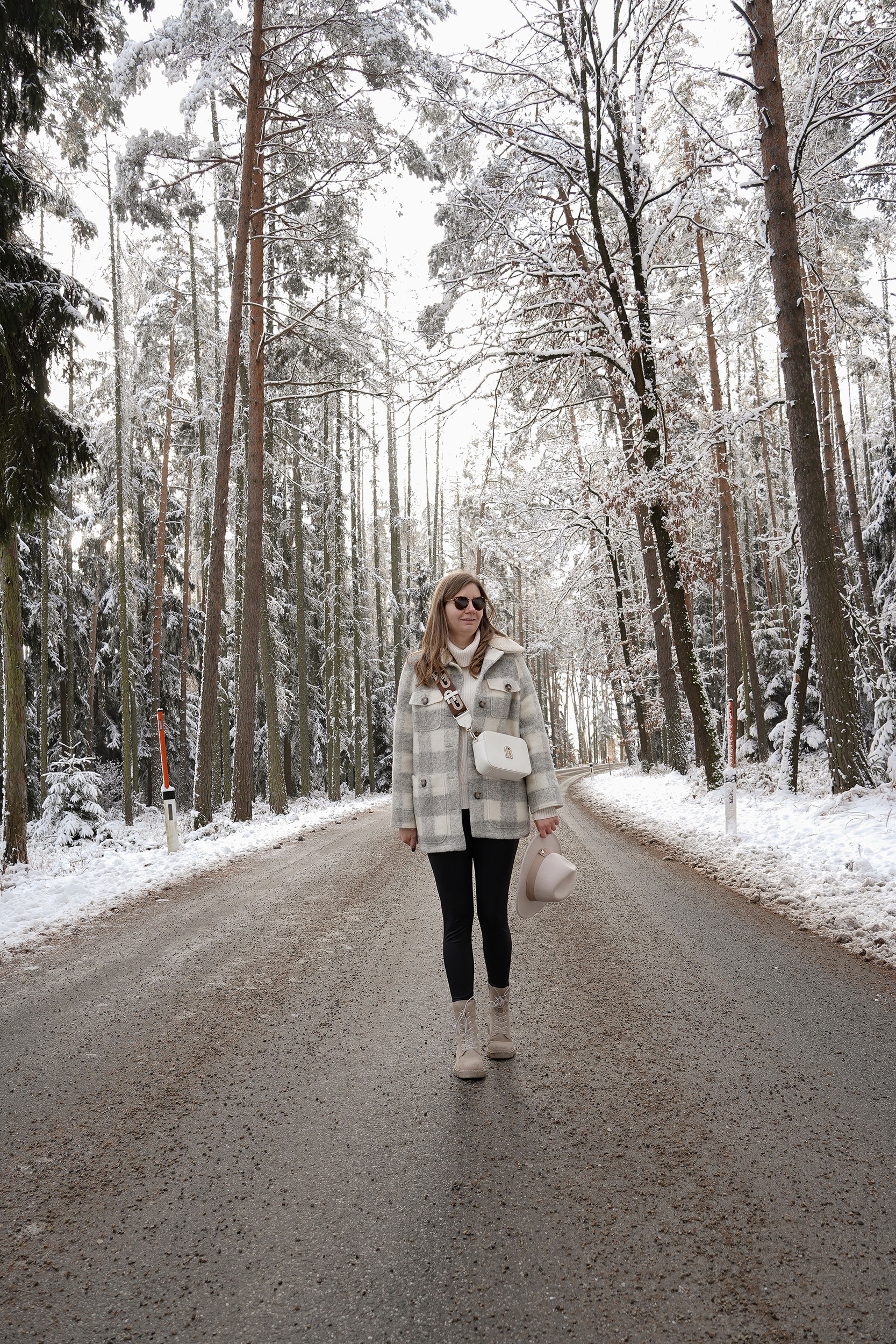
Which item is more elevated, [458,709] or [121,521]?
[121,521]

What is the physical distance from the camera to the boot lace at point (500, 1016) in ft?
10.9

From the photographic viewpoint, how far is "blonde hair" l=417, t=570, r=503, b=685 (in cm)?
343

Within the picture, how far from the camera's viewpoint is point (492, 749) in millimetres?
3213

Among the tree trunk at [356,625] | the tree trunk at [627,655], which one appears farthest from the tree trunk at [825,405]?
the tree trunk at [356,625]

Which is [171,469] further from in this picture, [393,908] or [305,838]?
[393,908]

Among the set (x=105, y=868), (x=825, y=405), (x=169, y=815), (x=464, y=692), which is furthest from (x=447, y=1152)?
(x=825, y=405)

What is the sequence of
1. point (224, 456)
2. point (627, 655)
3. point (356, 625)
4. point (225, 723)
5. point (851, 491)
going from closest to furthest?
1. point (224, 456)
2. point (851, 491)
3. point (627, 655)
4. point (225, 723)
5. point (356, 625)

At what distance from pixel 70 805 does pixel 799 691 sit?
1255 cm

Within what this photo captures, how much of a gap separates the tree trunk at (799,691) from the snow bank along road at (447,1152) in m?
6.72

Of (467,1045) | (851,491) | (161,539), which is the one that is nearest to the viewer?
(467,1045)

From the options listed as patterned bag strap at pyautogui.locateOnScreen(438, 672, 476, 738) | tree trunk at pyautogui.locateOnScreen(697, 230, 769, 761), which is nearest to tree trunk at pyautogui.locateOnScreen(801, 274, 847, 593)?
tree trunk at pyautogui.locateOnScreen(697, 230, 769, 761)

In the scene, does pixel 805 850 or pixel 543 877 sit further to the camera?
pixel 805 850

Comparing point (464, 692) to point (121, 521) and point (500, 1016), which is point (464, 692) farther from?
point (121, 521)

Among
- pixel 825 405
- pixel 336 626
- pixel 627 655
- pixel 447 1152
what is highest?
pixel 825 405
